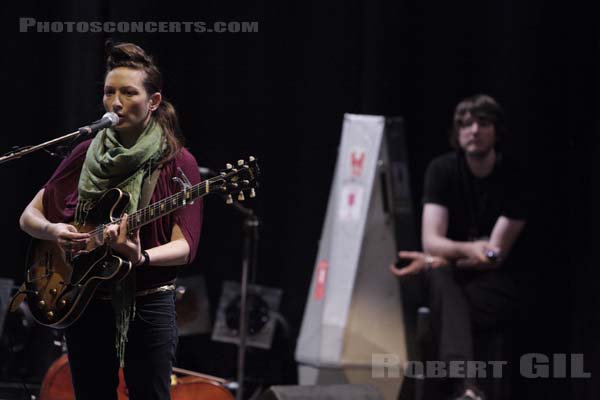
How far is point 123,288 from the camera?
285 cm

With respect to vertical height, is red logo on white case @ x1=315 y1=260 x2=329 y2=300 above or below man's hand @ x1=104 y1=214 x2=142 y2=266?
below

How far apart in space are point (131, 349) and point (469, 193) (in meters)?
2.44

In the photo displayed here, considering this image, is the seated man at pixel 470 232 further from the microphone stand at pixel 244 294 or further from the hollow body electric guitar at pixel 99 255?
the hollow body electric guitar at pixel 99 255

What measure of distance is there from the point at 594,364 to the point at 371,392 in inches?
72.5

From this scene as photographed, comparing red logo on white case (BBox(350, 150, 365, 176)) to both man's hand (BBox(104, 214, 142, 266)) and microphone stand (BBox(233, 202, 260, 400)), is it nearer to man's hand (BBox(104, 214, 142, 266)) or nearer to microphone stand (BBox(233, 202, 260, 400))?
microphone stand (BBox(233, 202, 260, 400))

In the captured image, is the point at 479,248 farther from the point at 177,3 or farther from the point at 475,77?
the point at 177,3

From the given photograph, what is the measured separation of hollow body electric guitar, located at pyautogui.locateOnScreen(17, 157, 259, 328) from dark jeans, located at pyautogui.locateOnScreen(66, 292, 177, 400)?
2.3 inches

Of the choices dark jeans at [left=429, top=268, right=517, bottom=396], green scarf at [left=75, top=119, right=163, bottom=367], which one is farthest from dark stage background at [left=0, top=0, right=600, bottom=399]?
green scarf at [left=75, top=119, right=163, bottom=367]

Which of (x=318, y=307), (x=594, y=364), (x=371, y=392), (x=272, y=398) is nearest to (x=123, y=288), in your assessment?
(x=272, y=398)

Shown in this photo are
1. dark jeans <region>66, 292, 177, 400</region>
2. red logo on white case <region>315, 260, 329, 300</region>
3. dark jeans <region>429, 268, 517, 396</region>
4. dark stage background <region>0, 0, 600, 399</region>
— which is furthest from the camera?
dark stage background <region>0, 0, 600, 399</region>

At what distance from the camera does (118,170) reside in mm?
2938

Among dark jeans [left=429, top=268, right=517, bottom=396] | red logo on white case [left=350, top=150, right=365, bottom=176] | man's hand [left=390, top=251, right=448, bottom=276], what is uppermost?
red logo on white case [left=350, top=150, right=365, bottom=176]

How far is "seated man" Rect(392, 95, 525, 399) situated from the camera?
4.68 meters

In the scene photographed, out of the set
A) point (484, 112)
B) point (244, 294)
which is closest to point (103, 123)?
point (244, 294)
